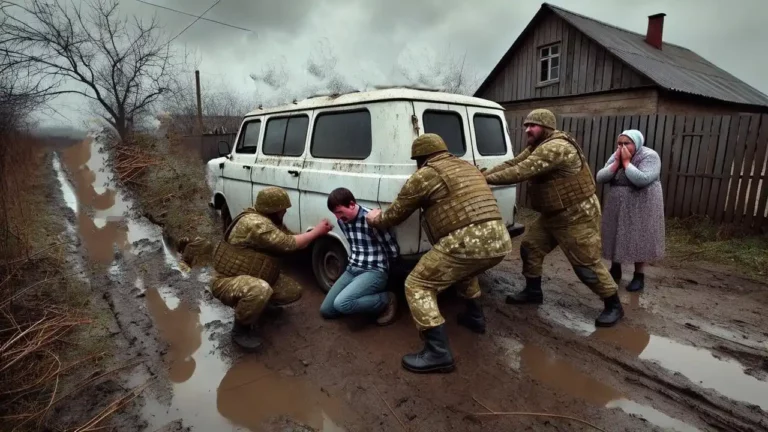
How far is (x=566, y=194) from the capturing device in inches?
131

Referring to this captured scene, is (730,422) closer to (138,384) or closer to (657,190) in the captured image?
(657,190)

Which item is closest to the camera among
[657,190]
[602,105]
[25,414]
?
[25,414]

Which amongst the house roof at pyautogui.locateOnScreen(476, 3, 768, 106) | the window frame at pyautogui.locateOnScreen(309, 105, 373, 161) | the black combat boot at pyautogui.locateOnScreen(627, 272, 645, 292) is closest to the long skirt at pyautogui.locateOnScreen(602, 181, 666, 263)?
the black combat boot at pyautogui.locateOnScreen(627, 272, 645, 292)

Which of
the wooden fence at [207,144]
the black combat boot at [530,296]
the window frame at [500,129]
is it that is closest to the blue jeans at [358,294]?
the black combat boot at [530,296]

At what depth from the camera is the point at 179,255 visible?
19.0ft

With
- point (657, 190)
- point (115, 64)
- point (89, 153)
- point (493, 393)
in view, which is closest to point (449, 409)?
point (493, 393)

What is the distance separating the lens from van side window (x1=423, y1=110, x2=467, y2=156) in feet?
11.5

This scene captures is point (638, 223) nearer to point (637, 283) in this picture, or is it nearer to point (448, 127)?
point (637, 283)

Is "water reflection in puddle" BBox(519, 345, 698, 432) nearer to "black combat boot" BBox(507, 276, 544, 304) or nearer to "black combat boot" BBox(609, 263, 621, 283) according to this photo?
"black combat boot" BBox(507, 276, 544, 304)

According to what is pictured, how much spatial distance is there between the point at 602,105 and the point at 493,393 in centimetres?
1258

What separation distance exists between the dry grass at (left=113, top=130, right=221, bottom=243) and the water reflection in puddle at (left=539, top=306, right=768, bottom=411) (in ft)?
18.3

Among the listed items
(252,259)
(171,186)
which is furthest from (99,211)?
(252,259)

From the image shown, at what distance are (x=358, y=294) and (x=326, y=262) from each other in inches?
37.3

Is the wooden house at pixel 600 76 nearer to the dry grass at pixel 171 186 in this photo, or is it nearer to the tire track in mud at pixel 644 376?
the tire track in mud at pixel 644 376
